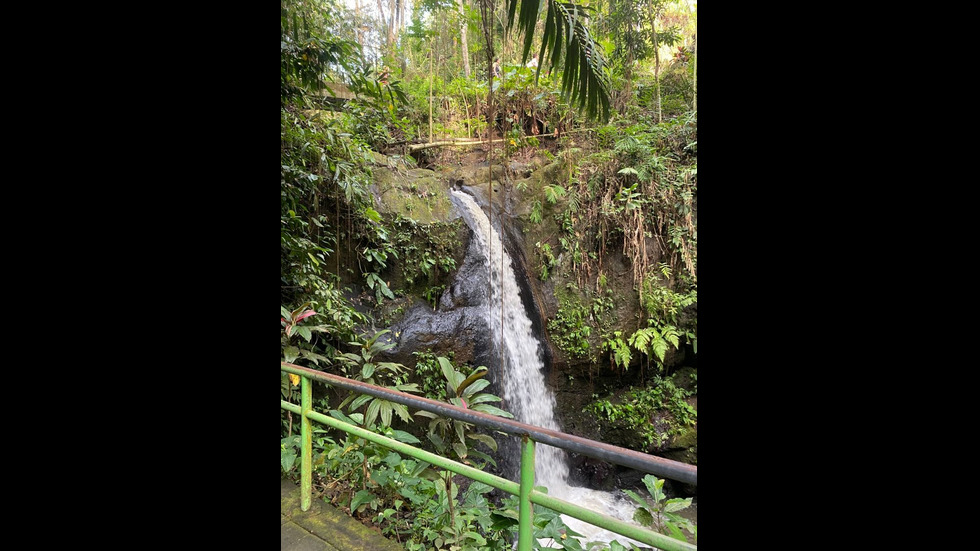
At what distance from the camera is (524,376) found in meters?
5.88

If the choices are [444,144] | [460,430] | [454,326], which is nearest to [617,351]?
[454,326]

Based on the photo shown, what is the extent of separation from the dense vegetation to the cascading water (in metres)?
0.39

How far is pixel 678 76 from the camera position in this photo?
6926 millimetres

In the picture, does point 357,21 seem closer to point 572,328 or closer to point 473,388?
point 572,328

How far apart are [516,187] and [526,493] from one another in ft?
19.2

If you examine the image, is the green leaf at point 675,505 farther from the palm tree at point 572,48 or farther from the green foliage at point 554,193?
the green foliage at point 554,193

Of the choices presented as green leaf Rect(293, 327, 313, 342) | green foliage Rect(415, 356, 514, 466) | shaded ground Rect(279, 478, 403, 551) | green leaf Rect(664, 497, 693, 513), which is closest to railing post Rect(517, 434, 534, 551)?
green leaf Rect(664, 497, 693, 513)

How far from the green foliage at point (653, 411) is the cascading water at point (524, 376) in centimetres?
71

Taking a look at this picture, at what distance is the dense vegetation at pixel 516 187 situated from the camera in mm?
3678

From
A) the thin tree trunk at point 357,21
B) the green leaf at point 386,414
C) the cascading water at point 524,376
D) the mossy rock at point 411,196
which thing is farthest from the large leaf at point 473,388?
the thin tree trunk at point 357,21

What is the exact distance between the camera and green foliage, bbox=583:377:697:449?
18.7 feet
